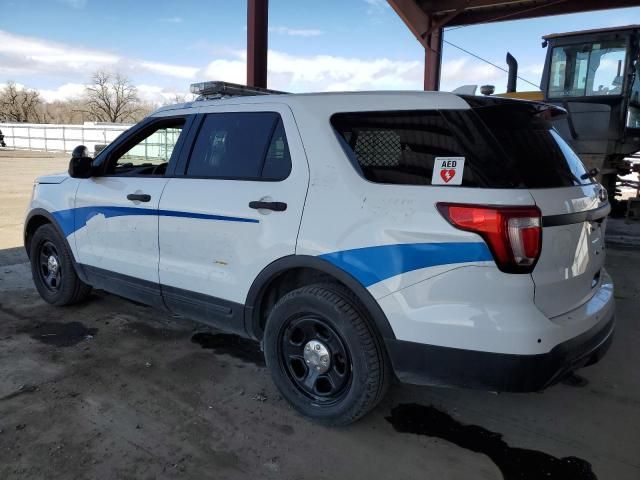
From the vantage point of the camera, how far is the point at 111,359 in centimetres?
373

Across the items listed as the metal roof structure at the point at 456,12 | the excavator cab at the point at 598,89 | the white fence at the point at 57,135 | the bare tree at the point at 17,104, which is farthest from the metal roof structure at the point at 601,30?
the bare tree at the point at 17,104

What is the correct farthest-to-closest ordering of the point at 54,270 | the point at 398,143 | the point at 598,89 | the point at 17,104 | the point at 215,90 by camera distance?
the point at 17,104
the point at 598,89
the point at 54,270
the point at 215,90
the point at 398,143

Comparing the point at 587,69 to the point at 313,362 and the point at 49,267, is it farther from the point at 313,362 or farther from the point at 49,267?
the point at 49,267

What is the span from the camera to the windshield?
396 inches

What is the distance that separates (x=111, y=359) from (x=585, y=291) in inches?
123

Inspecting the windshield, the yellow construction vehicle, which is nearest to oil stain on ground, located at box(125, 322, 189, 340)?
the yellow construction vehicle

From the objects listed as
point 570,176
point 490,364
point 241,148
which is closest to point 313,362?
point 490,364

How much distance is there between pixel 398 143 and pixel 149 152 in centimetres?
269

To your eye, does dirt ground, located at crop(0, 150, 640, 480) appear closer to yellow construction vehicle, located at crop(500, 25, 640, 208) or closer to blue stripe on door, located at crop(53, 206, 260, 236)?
blue stripe on door, located at crop(53, 206, 260, 236)

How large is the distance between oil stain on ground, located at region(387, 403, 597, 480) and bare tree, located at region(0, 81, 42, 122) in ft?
296

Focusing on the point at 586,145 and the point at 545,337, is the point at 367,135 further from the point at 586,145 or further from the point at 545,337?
the point at 586,145

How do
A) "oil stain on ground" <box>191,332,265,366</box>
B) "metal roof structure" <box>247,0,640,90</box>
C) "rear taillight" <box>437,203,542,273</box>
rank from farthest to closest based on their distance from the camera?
"metal roof structure" <box>247,0,640,90</box> → "oil stain on ground" <box>191,332,265,366</box> → "rear taillight" <box>437,203,542,273</box>

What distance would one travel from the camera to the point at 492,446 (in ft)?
9.04

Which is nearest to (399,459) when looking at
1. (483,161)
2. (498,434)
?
(498,434)
